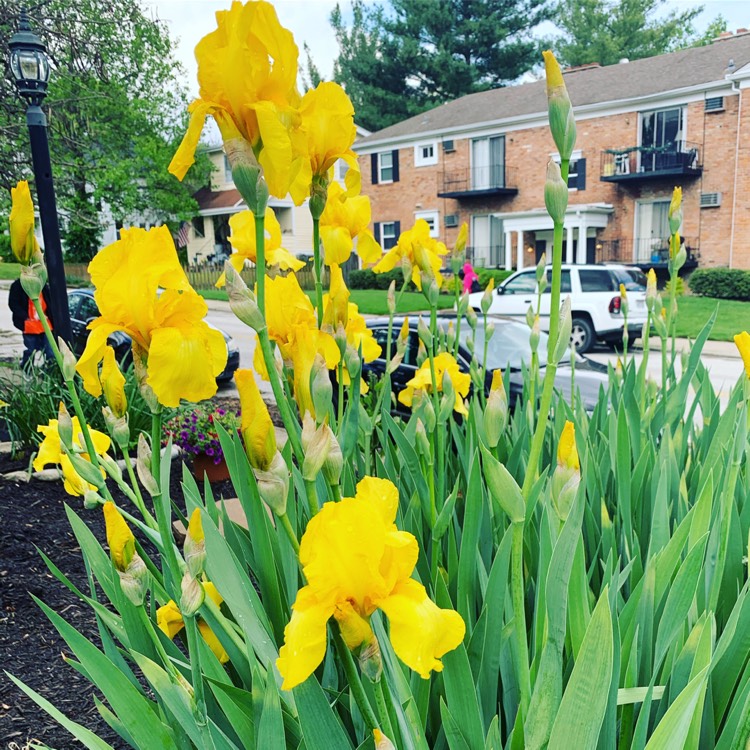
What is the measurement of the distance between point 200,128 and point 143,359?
280mm

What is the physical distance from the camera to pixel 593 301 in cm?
1070

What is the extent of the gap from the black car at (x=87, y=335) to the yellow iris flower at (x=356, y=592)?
19.9 feet

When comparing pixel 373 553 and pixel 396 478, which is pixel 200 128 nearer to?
pixel 373 553

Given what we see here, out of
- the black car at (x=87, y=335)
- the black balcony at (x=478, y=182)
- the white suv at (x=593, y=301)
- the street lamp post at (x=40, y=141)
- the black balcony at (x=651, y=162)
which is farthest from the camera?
the black balcony at (x=478, y=182)

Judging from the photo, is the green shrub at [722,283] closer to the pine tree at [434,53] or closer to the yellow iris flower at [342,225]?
the pine tree at [434,53]

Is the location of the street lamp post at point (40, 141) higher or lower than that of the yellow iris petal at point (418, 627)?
higher

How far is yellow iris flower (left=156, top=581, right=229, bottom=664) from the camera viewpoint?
3.43ft

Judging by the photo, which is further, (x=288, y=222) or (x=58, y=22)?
(x=288, y=222)

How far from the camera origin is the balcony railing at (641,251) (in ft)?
59.9

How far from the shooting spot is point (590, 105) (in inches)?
765

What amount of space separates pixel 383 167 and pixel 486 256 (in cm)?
480

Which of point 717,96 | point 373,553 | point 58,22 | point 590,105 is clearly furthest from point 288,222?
point 373,553

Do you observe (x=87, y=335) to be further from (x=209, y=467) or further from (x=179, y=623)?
(x=179, y=623)

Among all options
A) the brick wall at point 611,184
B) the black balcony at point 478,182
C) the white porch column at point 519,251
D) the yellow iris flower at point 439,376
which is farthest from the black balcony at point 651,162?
the yellow iris flower at point 439,376
